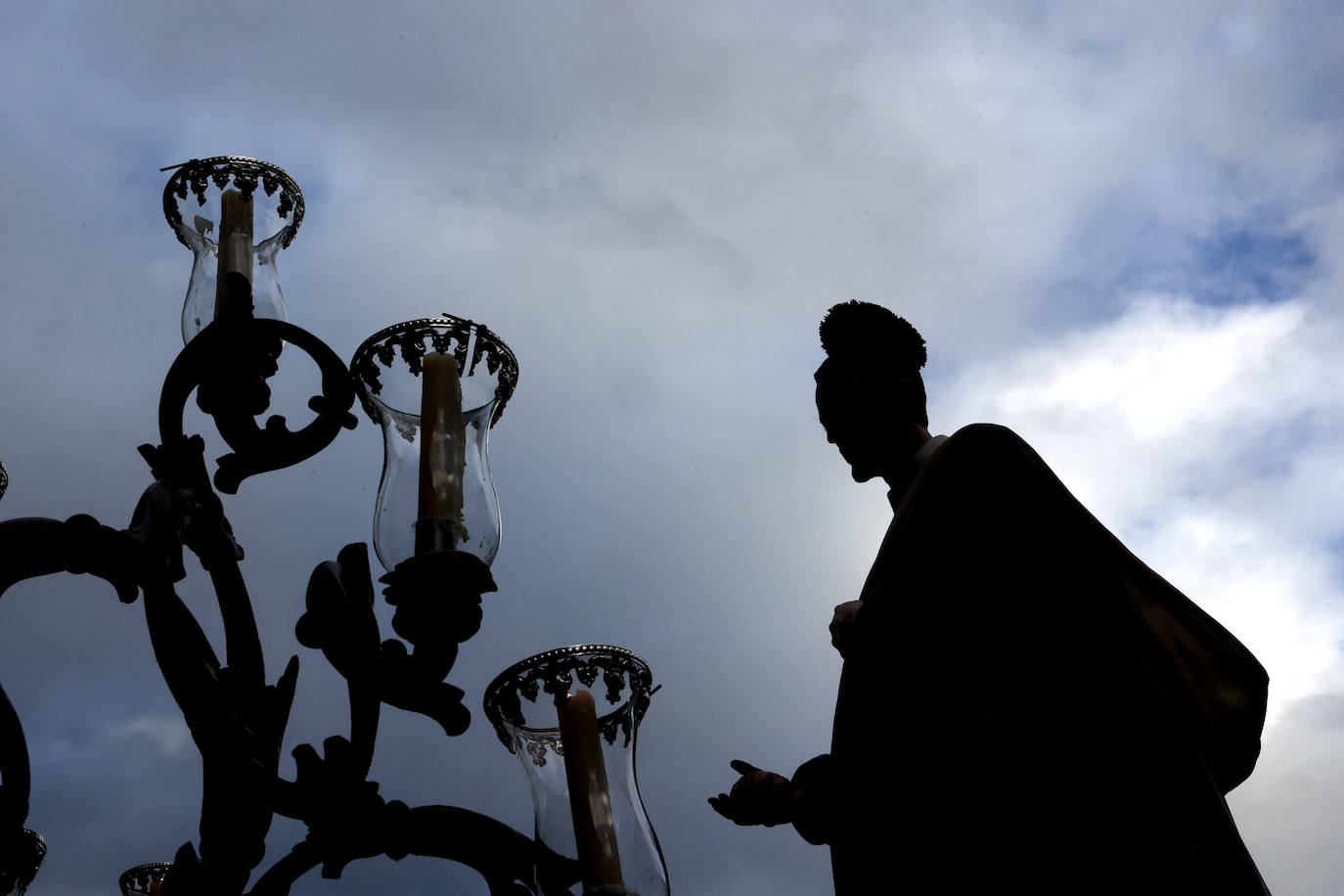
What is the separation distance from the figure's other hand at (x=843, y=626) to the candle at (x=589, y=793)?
641mm

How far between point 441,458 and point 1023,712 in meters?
1.54

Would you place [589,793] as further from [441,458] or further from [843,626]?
[441,458]

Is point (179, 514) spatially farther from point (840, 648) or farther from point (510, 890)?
point (840, 648)

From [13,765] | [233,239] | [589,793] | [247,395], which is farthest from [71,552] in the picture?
[589,793]

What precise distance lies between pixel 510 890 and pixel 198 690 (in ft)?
3.36

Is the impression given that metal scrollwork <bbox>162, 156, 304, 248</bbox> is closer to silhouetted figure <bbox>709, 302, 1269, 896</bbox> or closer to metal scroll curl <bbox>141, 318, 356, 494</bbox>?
metal scroll curl <bbox>141, 318, 356, 494</bbox>

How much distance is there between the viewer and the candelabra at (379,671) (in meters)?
2.94

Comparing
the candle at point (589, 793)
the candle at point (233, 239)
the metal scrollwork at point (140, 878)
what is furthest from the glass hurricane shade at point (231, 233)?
the metal scrollwork at point (140, 878)

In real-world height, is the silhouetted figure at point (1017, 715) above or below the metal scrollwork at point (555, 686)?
below

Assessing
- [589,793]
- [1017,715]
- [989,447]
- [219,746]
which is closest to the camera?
[1017,715]

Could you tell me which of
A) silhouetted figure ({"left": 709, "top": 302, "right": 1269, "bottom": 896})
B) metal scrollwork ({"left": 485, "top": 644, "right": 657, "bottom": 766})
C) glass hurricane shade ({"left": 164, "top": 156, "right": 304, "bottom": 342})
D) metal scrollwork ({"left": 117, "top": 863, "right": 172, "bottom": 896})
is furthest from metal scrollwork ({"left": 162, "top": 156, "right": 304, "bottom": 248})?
metal scrollwork ({"left": 117, "top": 863, "right": 172, "bottom": 896})

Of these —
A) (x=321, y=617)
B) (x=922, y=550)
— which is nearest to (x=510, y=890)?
(x=321, y=617)

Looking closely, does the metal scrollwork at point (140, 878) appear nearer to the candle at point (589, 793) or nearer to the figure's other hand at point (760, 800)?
the candle at point (589, 793)

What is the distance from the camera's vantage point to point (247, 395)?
3834 mm
